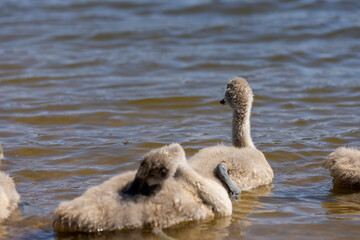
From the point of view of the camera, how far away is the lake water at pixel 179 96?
20.0 ft

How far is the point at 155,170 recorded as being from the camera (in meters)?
4.98

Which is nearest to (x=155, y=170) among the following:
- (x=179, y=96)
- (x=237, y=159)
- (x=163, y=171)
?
(x=163, y=171)

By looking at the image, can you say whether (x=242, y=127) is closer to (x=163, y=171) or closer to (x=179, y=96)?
(x=163, y=171)

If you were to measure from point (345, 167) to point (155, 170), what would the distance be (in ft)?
8.04

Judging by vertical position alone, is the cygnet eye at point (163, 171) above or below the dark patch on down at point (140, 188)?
above

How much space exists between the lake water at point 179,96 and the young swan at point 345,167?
12 cm

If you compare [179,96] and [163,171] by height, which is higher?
[163,171]

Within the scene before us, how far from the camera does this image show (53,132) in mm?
8570

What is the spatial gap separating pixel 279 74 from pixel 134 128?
12.2ft

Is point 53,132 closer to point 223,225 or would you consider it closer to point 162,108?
point 162,108

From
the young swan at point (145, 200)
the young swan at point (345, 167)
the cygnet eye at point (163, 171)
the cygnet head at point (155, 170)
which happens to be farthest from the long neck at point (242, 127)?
the cygnet eye at point (163, 171)

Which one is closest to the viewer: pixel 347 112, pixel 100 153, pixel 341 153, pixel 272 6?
pixel 341 153

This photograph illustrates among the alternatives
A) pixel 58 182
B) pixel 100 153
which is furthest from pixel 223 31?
pixel 58 182

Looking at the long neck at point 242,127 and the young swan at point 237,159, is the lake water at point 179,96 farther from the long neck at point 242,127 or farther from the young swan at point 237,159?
the long neck at point 242,127
